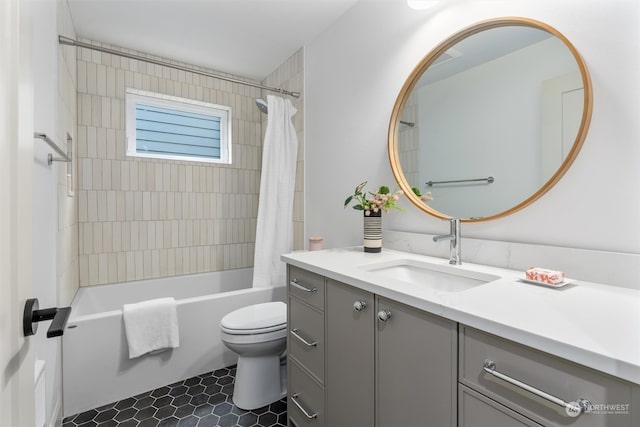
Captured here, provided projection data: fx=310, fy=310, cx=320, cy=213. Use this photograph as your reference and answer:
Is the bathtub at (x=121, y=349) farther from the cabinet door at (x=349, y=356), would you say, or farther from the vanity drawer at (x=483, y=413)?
the vanity drawer at (x=483, y=413)

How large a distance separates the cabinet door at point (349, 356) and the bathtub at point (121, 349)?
122cm

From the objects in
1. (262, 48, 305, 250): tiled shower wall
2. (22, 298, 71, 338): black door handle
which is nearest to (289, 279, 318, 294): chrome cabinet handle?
(22, 298, 71, 338): black door handle

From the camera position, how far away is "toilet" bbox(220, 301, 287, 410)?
1.73 m

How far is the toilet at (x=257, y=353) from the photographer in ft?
5.67

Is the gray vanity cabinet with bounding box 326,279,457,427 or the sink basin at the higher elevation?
the sink basin

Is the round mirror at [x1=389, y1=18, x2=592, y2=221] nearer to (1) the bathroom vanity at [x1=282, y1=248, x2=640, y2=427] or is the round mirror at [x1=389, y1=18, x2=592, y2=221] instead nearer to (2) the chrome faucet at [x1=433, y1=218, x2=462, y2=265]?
(2) the chrome faucet at [x1=433, y1=218, x2=462, y2=265]

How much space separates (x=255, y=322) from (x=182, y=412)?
628 millimetres

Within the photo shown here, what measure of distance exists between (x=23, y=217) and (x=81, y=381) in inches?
69.6

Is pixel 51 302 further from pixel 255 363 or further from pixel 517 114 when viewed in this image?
pixel 517 114

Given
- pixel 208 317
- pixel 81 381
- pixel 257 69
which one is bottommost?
pixel 81 381

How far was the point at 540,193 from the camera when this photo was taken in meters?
1.15

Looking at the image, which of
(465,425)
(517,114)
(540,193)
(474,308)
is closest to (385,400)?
(465,425)

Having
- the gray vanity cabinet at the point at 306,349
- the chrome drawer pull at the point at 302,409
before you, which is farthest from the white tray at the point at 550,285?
the chrome drawer pull at the point at 302,409

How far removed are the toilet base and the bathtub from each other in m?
0.44
